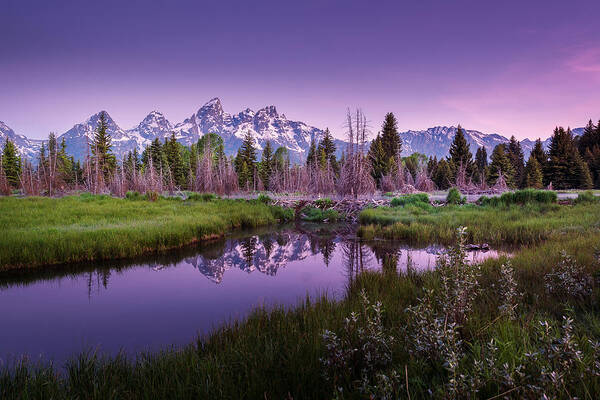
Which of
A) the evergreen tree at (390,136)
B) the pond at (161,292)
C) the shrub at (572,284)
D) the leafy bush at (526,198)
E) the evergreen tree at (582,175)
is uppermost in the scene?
the evergreen tree at (390,136)

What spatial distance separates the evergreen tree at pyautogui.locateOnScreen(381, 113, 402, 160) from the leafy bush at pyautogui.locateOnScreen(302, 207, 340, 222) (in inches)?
1436

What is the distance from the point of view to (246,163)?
6206 cm

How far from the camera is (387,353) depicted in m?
2.73

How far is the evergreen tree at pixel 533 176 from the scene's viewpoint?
43562 mm

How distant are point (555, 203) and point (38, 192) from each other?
58.6 meters

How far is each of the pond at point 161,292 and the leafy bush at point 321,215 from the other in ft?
33.6

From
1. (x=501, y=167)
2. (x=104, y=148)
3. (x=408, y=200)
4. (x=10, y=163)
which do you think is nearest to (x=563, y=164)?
(x=501, y=167)

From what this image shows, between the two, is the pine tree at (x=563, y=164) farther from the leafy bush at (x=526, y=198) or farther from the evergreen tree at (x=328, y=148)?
the evergreen tree at (x=328, y=148)

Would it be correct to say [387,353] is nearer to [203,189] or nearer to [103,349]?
[103,349]

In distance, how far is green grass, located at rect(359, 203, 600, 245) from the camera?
11.6 metres

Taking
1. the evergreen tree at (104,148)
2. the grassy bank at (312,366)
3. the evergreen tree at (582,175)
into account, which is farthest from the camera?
the evergreen tree at (104,148)

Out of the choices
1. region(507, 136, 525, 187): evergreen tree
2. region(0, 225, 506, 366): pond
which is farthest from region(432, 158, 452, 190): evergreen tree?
region(0, 225, 506, 366): pond

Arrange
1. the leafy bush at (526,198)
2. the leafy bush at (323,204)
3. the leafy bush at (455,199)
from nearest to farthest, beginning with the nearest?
the leafy bush at (526,198) → the leafy bush at (455,199) → the leafy bush at (323,204)

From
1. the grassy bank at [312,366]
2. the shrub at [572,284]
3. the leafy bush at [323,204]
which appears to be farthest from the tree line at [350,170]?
the grassy bank at [312,366]
